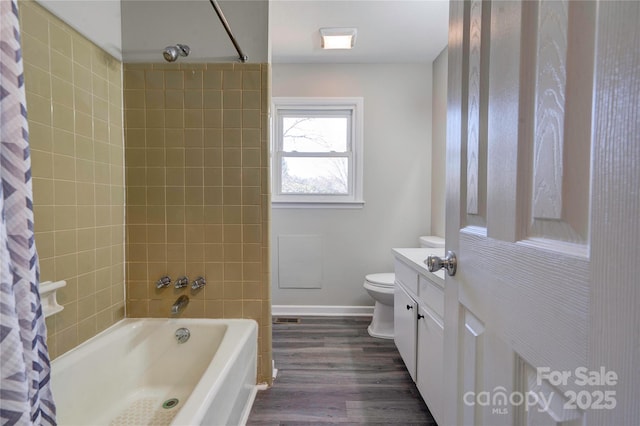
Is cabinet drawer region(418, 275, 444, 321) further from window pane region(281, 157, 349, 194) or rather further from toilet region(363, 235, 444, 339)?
window pane region(281, 157, 349, 194)

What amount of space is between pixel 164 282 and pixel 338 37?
2149mm

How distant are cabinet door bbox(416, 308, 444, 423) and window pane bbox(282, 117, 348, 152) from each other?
1.83 m

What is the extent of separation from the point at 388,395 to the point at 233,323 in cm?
98

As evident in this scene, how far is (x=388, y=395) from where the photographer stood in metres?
1.63

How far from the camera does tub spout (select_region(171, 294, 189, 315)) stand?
1.58 m

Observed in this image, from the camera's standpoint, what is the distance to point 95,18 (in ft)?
4.55

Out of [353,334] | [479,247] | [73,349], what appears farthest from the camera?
[353,334]

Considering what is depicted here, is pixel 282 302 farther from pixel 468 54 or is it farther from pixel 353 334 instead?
pixel 468 54

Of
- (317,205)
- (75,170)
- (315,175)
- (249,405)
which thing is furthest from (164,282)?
(315,175)

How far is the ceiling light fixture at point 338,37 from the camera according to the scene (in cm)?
216

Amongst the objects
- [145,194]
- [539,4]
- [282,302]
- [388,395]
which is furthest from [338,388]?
[539,4]

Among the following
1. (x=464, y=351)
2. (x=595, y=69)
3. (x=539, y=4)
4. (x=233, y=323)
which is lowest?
(x=233, y=323)

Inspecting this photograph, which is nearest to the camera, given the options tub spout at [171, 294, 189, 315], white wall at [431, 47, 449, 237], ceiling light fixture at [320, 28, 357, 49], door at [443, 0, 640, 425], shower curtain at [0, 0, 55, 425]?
door at [443, 0, 640, 425]

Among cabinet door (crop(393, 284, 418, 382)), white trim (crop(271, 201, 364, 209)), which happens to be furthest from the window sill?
cabinet door (crop(393, 284, 418, 382))
